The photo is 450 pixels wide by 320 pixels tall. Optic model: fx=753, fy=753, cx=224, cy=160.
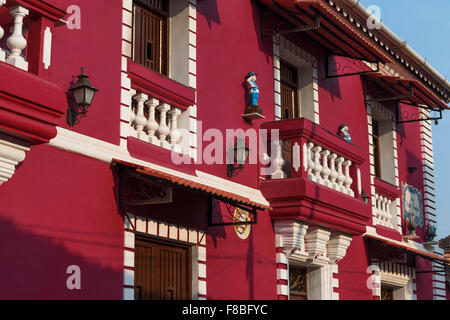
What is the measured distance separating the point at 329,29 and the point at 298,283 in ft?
14.5

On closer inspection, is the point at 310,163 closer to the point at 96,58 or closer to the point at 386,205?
the point at 96,58

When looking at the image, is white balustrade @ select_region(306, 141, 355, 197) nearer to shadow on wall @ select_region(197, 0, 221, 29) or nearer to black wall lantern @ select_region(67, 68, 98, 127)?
shadow on wall @ select_region(197, 0, 221, 29)

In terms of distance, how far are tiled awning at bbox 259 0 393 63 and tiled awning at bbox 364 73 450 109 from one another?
1422 mm

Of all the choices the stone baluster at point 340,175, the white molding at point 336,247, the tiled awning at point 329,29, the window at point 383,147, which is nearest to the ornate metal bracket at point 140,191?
the tiled awning at point 329,29

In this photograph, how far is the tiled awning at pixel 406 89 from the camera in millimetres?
15610

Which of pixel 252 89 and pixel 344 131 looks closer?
pixel 252 89

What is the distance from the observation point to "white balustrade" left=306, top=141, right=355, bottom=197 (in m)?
12.1

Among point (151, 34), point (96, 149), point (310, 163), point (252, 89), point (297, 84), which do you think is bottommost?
point (96, 149)

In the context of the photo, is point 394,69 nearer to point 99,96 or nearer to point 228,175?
point 228,175

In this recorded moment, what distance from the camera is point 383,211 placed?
1606cm

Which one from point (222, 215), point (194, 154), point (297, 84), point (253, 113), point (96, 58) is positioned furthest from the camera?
point (297, 84)

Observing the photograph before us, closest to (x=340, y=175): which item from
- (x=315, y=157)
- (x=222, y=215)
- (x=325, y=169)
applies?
(x=325, y=169)

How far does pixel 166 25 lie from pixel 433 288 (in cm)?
1043

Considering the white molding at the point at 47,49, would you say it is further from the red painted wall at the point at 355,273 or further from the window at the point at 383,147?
the window at the point at 383,147
